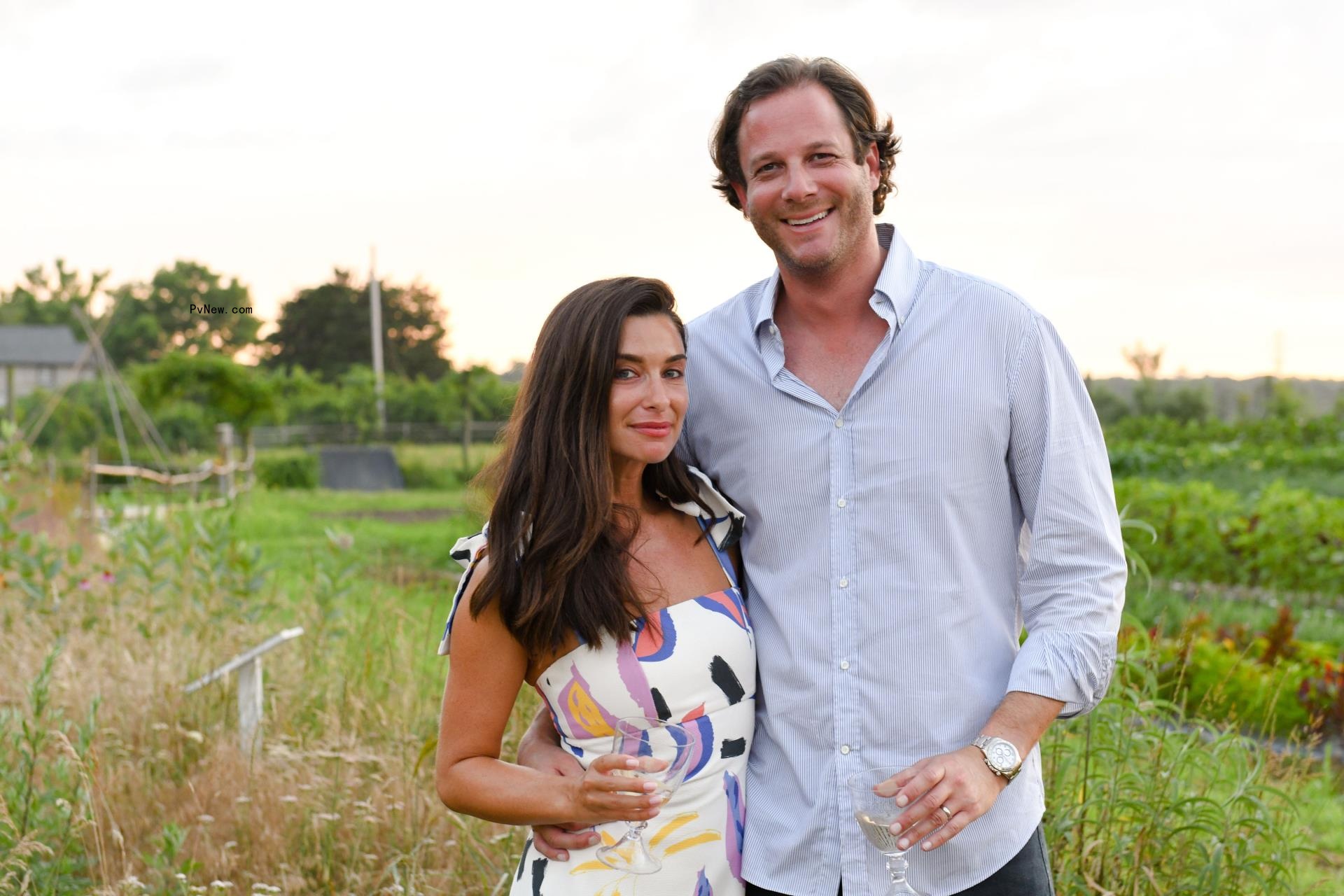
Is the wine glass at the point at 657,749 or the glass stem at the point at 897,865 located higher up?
the wine glass at the point at 657,749

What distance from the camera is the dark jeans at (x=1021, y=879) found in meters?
2.30

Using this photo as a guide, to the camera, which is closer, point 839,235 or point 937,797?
point 937,797

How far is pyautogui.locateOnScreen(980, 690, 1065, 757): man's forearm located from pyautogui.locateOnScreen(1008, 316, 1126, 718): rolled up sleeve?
19 mm

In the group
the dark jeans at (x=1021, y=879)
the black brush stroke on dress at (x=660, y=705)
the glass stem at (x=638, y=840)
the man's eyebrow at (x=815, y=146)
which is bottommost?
the dark jeans at (x=1021, y=879)

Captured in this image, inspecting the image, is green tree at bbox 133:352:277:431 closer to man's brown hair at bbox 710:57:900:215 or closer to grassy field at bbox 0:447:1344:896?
grassy field at bbox 0:447:1344:896

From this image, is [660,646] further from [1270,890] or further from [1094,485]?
[1270,890]

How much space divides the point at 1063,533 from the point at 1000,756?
0.44 metres

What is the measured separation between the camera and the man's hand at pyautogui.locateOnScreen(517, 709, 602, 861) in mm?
2232

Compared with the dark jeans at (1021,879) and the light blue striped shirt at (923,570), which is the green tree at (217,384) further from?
the dark jeans at (1021,879)

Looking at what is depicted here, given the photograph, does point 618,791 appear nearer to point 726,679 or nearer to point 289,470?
point 726,679

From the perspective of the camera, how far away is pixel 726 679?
7.82 feet

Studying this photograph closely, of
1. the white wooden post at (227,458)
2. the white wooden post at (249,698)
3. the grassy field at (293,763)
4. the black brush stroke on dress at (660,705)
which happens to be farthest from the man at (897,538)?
the white wooden post at (227,458)

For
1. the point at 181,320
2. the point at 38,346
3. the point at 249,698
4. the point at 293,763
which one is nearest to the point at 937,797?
the point at 293,763

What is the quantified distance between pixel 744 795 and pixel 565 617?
52cm
